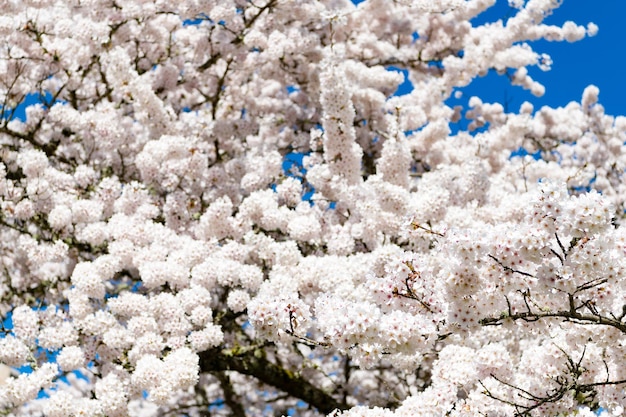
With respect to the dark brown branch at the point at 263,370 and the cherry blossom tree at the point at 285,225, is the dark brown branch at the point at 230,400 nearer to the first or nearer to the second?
the cherry blossom tree at the point at 285,225

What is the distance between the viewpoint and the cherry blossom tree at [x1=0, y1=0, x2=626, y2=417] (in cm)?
474

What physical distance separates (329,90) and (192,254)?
2.58 m

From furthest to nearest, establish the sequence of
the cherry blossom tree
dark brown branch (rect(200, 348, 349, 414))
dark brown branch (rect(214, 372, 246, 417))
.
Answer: dark brown branch (rect(214, 372, 246, 417)) → dark brown branch (rect(200, 348, 349, 414)) → the cherry blossom tree

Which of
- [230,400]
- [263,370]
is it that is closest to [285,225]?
[263,370]

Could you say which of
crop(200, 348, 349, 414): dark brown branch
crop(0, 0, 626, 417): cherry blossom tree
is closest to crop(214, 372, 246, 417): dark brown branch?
crop(0, 0, 626, 417): cherry blossom tree

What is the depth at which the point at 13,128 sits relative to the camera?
11031 millimetres

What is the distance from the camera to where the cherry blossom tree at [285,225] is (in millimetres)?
4738

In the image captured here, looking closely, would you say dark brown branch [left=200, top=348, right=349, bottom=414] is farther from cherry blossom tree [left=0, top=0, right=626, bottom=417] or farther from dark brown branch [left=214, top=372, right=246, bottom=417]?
dark brown branch [left=214, top=372, right=246, bottom=417]

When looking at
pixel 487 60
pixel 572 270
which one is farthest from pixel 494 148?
pixel 572 270

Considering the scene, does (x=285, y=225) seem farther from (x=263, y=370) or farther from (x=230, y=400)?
(x=230, y=400)

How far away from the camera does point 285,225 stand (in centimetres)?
869

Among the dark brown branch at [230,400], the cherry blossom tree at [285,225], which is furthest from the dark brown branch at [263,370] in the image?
the dark brown branch at [230,400]

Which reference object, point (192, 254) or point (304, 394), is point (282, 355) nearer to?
point (304, 394)

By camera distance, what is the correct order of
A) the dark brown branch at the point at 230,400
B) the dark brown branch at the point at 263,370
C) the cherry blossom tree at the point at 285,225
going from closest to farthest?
the cherry blossom tree at the point at 285,225, the dark brown branch at the point at 263,370, the dark brown branch at the point at 230,400
